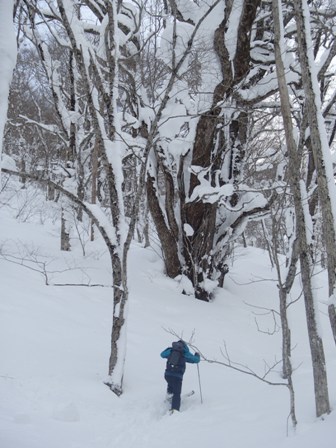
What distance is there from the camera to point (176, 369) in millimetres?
5258

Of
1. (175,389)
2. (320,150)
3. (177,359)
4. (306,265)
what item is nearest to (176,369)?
(177,359)

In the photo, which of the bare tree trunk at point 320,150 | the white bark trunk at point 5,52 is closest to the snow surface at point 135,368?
the bare tree trunk at point 320,150

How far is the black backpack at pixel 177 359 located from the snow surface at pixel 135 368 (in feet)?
1.64

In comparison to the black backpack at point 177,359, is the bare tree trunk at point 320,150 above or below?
above

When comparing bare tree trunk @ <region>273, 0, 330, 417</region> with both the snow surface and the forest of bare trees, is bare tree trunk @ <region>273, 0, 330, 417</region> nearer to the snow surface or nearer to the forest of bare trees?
the snow surface

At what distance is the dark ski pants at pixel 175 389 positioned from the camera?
16.8 feet

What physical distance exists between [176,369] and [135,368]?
3.83ft

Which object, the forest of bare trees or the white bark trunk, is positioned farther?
the forest of bare trees

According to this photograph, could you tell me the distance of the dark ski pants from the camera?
16.8 ft

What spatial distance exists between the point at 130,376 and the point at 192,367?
1394 mm

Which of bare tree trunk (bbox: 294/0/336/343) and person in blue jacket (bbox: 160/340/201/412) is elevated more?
bare tree trunk (bbox: 294/0/336/343)

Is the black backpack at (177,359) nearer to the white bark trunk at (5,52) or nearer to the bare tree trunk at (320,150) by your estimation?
the bare tree trunk at (320,150)

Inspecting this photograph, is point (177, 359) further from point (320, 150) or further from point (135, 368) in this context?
point (320, 150)

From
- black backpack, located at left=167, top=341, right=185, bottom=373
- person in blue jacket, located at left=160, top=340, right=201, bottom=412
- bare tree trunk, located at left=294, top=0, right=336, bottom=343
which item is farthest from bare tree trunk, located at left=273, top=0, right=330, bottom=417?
black backpack, located at left=167, top=341, right=185, bottom=373
